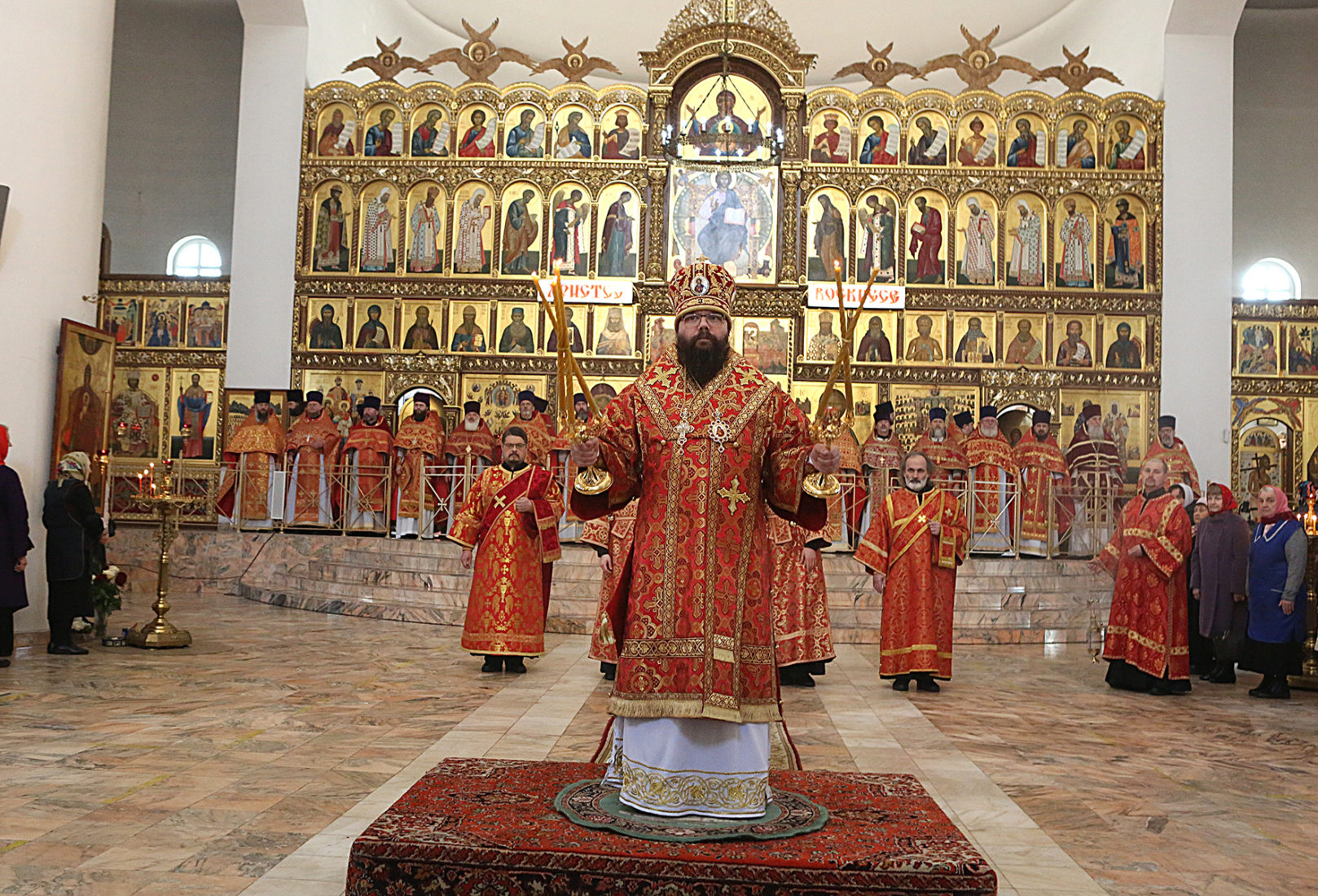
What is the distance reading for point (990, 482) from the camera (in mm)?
14969

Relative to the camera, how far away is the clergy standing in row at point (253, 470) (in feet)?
53.3

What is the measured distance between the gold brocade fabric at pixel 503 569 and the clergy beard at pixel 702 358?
4.66m

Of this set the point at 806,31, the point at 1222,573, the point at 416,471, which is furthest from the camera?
the point at 806,31

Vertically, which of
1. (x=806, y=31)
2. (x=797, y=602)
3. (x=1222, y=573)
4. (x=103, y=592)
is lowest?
(x=103, y=592)

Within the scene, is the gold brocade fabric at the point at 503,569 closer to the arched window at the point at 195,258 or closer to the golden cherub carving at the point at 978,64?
the golden cherub carving at the point at 978,64

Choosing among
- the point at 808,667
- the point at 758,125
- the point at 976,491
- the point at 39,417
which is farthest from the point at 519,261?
the point at 808,667

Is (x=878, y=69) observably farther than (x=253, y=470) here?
Yes

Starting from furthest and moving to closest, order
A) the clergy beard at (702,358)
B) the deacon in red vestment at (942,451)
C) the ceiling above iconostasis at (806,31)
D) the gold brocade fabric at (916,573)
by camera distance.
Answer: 1. the ceiling above iconostasis at (806,31)
2. the deacon in red vestment at (942,451)
3. the gold brocade fabric at (916,573)
4. the clergy beard at (702,358)

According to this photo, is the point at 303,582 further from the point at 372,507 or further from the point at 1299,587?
the point at 1299,587

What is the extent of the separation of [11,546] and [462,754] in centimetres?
467

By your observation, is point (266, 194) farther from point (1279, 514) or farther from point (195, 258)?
point (1279, 514)

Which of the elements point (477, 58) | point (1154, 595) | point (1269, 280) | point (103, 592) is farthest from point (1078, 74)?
point (103, 592)

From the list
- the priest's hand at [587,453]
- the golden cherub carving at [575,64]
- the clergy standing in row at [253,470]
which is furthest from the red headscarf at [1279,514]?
the golden cherub carving at [575,64]

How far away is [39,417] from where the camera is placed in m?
10.3
